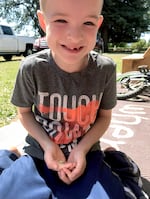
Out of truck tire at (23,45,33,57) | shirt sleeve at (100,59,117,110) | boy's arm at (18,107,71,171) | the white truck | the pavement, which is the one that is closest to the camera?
boy's arm at (18,107,71,171)

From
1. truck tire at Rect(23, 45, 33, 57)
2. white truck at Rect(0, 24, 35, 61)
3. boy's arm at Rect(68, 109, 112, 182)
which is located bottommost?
truck tire at Rect(23, 45, 33, 57)

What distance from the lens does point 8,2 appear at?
111 ft

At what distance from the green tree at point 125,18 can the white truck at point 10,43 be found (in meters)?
11.0

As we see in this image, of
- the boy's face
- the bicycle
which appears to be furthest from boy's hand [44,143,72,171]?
the bicycle

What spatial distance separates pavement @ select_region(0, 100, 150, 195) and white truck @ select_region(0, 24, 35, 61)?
12.6 metres

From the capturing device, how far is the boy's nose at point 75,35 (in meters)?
1.67

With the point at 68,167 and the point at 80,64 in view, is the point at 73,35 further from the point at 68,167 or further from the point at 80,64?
the point at 68,167

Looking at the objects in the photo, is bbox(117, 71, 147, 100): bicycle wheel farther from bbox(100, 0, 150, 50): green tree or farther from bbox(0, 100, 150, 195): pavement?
bbox(100, 0, 150, 50): green tree

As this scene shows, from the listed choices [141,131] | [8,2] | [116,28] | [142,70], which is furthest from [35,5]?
[141,131]

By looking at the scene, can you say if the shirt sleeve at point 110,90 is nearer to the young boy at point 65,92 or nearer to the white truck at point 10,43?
the young boy at point 65,92

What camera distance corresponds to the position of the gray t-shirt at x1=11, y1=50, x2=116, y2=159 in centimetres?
184

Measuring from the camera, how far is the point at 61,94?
1839 millimetres

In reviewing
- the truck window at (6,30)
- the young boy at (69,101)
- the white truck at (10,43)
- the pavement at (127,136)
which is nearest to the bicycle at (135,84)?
the pavement at (127,136)

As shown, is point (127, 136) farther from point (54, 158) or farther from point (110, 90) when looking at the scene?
point (54, 158)
